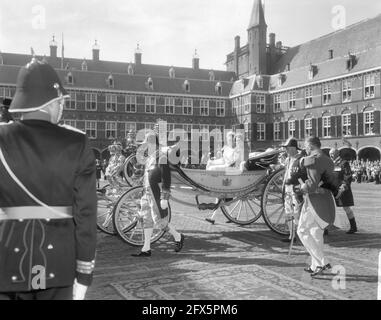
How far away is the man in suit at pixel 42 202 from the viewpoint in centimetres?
215

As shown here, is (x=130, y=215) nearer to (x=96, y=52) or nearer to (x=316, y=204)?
(x=316, y=204)

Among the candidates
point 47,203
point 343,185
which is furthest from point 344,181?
point 47,203

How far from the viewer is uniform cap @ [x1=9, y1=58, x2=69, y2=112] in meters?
2.20

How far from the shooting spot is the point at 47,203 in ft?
7.23

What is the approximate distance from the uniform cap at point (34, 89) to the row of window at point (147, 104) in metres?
41.5

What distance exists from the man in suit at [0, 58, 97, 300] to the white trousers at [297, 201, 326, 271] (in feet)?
10.4

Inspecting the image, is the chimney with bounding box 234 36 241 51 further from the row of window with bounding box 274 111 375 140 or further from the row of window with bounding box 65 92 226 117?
the row of window with bounding box 274 111 375 140

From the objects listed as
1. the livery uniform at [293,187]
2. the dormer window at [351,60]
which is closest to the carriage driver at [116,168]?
the livery uniform at [293,187]

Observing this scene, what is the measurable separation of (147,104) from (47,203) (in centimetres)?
4445

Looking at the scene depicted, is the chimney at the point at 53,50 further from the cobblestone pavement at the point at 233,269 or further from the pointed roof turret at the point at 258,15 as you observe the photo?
the cobblestone pavement at the point at 233,269

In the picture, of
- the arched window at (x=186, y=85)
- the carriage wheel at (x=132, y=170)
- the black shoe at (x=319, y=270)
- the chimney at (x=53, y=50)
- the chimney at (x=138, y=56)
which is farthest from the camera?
the chimney at (x=138, y=56)

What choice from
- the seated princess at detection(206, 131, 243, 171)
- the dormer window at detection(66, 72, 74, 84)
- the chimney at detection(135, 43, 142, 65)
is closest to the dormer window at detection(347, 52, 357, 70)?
the chimney at detection(135, 43, 142, 65)

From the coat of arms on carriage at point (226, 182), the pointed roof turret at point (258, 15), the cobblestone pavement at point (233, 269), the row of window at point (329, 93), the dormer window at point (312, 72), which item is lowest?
the cobblestone pavement at point (233, 269)
